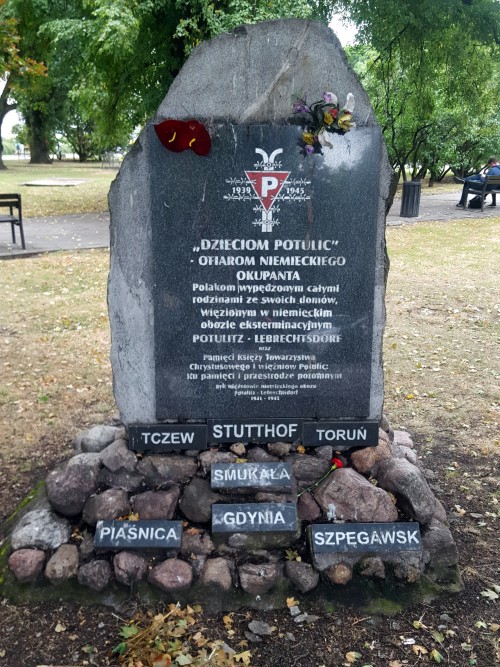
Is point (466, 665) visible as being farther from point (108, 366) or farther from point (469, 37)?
point (469, 37)

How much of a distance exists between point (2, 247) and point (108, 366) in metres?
7.31

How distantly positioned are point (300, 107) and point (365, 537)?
2392mm

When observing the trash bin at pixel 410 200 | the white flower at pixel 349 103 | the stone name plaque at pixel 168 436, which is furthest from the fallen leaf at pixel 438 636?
the trash bin at pixel 410 200

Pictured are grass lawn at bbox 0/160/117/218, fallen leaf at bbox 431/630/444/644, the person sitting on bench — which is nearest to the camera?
fallen leaf at bbox 431/630/444/644

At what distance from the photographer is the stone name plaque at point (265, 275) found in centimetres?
366

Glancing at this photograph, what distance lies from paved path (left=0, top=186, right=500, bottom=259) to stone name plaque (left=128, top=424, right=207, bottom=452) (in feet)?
30.3

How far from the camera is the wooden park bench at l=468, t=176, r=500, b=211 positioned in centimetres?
1927

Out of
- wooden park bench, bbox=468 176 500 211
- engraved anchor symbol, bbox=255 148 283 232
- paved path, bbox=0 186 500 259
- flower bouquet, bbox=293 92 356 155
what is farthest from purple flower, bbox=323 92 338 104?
wooden park bench, bbox=468 176 500 211

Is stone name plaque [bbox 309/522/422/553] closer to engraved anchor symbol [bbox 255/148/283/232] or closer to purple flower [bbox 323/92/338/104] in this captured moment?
engraved anchor symbol [bbox 255/148/283/232]

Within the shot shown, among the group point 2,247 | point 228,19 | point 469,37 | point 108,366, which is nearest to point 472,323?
point 108,366

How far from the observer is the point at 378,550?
11.8 ft

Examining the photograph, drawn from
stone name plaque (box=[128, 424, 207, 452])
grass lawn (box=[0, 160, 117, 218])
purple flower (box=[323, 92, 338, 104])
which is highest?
purple flower (box=[323, 92, 338, 104])

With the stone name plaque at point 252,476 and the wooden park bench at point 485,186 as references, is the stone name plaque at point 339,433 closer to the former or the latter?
the stone name plaque at point 252,476

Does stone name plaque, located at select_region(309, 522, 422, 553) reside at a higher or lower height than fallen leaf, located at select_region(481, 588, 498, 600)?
higher
